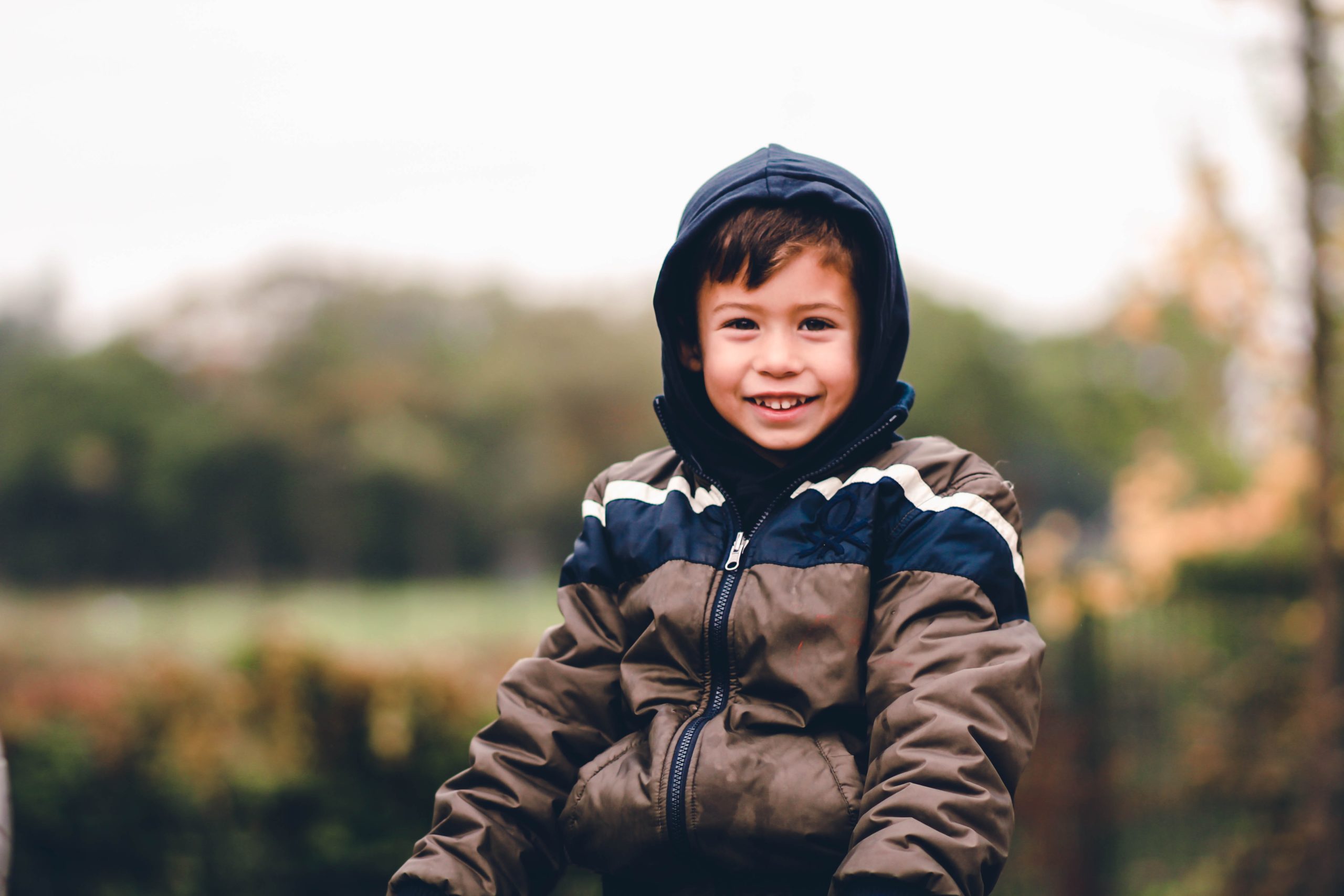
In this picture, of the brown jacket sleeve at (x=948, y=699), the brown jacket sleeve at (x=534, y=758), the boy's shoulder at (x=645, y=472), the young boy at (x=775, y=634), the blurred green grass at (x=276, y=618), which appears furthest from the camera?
the blurred green grass at (x=276, y=618)

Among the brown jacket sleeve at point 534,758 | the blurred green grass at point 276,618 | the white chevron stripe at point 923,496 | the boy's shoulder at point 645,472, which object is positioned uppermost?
the boy's shoulder at point 645,472

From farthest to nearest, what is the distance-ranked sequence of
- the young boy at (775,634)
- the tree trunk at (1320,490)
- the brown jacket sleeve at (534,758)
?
the tree trunk at (1320,490)
the brown jacket sleeve at (534,758)
the young boy at (775,634)

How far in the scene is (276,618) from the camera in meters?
4.84

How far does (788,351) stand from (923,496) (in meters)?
0.31

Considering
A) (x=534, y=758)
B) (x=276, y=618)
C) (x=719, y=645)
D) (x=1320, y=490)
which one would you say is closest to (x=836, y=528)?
(x=719, y=645)

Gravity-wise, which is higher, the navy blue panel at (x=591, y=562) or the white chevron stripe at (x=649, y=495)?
the white chevron stripe at (x=649, y=495)

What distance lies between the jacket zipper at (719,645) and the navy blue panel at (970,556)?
198 millimetres

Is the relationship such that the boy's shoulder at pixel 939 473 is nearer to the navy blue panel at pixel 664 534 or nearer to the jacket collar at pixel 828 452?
the jacket collar at pixel 828 452

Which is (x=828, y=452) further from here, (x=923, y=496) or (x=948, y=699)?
(x=948, y=699)

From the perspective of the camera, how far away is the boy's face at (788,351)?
1814 millimetres

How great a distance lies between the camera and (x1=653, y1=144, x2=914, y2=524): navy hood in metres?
1.83

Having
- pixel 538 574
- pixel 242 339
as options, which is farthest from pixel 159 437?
pixel 538 574

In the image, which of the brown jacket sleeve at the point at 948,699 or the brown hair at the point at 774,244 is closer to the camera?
the brown jacket sleeve at the point at 948,699

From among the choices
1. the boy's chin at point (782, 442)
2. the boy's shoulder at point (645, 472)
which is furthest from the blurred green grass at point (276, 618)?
the boy's chin at point (782, 442)
